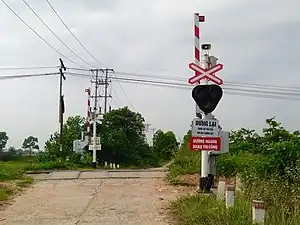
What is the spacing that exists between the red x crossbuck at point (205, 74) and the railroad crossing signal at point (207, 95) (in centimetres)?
59

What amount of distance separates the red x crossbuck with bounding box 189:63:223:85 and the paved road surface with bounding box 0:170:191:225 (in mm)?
2576

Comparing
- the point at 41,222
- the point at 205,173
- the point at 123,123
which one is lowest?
the point at 41,222

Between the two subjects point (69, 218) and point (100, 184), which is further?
point (100, 184)

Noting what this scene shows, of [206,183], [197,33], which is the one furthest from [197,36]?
[206,183]

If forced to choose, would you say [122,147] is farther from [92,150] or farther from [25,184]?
[25,184]

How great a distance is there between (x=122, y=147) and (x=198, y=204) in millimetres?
35278

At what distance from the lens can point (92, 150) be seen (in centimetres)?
3369

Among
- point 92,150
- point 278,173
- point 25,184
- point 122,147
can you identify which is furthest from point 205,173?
point 122,147

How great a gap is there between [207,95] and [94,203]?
10.5 ft

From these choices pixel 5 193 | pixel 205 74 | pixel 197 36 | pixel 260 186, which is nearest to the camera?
pixel 260 186

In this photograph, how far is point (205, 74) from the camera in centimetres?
1042

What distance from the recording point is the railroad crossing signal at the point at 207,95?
9.73 meters

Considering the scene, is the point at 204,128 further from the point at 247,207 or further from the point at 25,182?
the point at 25,182

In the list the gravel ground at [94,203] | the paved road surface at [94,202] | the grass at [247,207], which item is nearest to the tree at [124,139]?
the paved road surface at [94,202]
